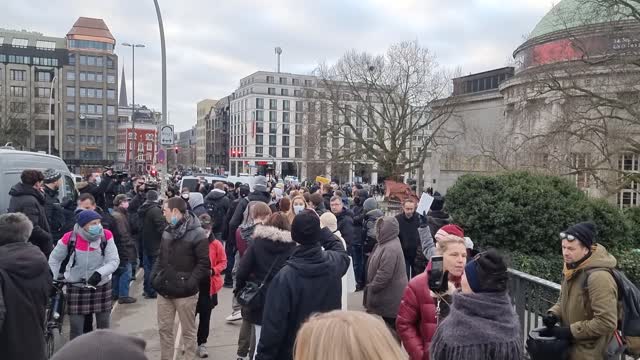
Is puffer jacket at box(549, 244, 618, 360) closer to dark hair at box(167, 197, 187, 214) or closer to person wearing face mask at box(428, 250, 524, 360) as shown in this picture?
person wearing face mask at box(428, 250, 524, 360)

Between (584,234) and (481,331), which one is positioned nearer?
(481,331)

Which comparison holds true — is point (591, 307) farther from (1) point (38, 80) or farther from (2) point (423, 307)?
(1) point (38, 80)

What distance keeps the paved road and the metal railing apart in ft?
11.6

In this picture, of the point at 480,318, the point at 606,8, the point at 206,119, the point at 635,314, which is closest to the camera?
the point at 480,318

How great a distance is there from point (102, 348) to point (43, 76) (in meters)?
105

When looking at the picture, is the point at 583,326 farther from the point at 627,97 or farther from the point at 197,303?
the point at 627,97

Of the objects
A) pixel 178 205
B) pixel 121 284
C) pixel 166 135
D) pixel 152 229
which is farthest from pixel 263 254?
pixel 166 135

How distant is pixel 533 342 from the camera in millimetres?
3994

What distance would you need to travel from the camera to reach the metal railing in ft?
17.9

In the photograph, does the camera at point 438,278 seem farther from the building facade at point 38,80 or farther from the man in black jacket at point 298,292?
the building facade at point 38,80

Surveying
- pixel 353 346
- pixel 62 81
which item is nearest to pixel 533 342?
pixel 353 346

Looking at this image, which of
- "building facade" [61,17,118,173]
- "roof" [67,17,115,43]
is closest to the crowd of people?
"building facade" [61,17,118,173]

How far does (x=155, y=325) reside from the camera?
7816 millimetres

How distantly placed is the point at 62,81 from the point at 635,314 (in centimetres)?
10471
